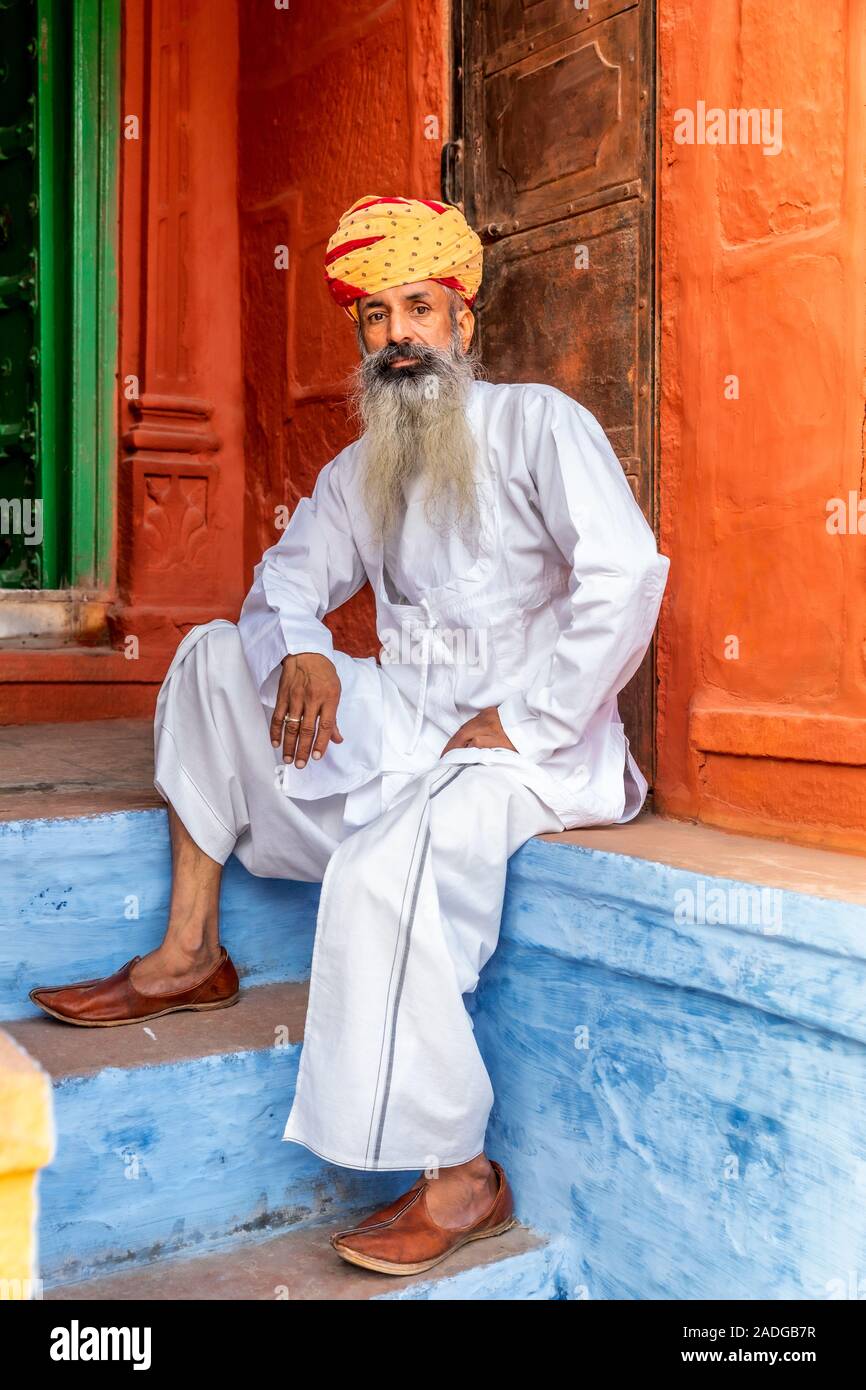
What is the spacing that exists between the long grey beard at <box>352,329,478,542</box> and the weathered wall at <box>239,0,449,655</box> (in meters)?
1.04

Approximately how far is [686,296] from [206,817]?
1409 mm

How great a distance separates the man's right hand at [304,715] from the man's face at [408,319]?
0.70m

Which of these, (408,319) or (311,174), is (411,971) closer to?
(408,319)

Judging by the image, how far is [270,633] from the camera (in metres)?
2.53

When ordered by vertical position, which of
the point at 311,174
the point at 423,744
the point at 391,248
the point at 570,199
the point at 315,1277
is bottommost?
the point at 315,1277

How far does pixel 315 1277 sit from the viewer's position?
200 centimetres

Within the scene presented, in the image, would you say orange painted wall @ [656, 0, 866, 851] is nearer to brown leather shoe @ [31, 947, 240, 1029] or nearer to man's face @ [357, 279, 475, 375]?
man's face @ [357, 279, 475, 375]

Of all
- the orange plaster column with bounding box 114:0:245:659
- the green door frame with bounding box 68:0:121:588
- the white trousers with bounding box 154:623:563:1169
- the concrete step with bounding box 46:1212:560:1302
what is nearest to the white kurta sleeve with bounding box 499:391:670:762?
the white trousers with bounding box 154:623:563:1169

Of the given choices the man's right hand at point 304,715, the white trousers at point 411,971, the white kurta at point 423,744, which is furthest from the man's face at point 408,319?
the white trousers at point 411,971

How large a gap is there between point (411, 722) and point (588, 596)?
1.62 feet

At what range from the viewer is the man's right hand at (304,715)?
233 cm

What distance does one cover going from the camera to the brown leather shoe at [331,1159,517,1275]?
1.95 m

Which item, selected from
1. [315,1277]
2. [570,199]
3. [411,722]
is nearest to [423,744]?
[411,722]

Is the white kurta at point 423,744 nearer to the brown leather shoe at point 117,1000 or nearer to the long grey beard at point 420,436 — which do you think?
Result: the long grey beard at point 420,436
